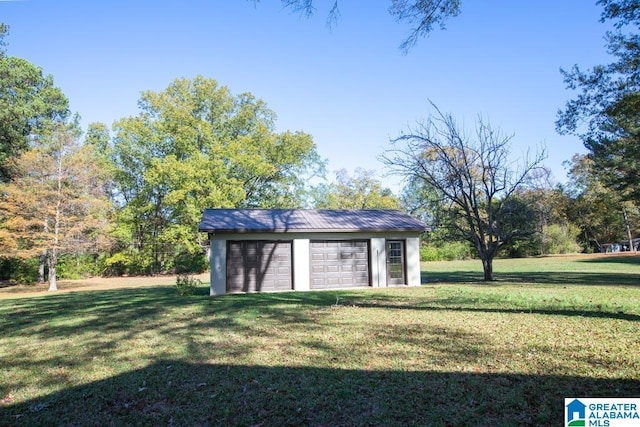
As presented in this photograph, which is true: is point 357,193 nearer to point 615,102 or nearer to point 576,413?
point 615,102

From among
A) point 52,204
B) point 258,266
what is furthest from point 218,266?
point 52,204

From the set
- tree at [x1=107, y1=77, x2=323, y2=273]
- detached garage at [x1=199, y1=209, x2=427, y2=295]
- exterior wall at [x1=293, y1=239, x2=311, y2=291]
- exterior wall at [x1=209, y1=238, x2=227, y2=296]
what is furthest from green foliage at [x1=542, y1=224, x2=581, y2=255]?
exterior wall at [x1=209, y1=238, x2=227, y2=296]

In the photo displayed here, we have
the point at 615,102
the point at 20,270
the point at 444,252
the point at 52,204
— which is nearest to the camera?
the point at 615,102

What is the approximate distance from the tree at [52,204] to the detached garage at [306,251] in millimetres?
10987

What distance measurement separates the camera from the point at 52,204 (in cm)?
2181

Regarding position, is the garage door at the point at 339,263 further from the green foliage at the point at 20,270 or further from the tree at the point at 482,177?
the green foliage at the point at 20,270

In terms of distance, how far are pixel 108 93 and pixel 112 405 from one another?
53.4 ft

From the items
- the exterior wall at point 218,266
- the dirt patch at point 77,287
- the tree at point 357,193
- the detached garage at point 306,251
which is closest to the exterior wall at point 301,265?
the detached garage at point 306,251

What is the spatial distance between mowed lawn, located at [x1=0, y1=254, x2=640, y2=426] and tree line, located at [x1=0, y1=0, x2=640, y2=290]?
750 cm

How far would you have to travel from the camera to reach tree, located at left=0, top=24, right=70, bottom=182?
981 inches

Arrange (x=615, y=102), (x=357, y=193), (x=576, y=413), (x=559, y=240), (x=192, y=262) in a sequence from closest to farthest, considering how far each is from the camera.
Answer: (x=576, y=413) → (x=615, y=102) → (x=192, y=262) → (x=559, y=240) → (x=357, y=193)

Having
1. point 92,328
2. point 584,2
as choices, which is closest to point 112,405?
point 92,328

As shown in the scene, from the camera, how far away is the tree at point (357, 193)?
41.9 m

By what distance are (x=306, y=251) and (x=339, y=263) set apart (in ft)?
4.78
